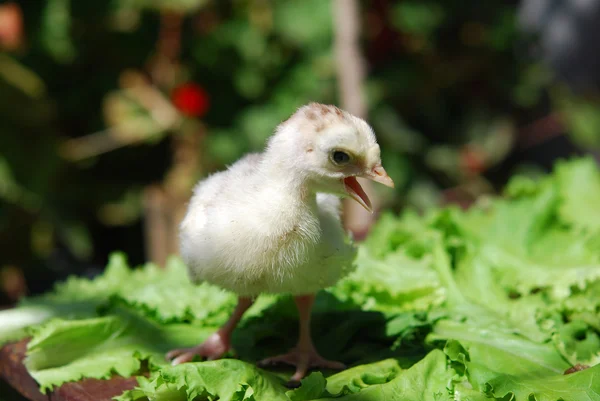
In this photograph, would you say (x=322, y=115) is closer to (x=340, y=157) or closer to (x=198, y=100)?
(x=340, y=157)

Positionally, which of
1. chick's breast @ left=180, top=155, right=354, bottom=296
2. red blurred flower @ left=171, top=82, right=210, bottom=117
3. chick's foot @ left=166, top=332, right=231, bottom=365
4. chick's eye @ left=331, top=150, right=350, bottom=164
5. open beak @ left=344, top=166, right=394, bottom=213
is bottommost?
chick's foot @ left=166, top=332, right=231, bottom=365

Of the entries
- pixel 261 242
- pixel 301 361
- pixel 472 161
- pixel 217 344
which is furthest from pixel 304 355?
pixel 472 161

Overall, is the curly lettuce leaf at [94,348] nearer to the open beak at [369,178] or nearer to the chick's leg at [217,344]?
the chick's leg at [217,344]

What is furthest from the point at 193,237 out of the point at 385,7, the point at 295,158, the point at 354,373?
the point at 385,7

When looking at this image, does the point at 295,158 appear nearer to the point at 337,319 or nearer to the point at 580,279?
the point at 337,319

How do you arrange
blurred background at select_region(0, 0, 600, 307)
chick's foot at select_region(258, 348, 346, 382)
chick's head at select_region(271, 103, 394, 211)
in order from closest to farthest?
chick's head at select_region(271, 103, 394, 211) → chick's foot at select_region(258, 348, 346, 382) → blurred background at select_region(0, 0, 600, 307)

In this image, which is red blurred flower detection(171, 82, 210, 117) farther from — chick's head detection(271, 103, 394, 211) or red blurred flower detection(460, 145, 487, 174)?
chick's head detection(271, 103, 394, 211)

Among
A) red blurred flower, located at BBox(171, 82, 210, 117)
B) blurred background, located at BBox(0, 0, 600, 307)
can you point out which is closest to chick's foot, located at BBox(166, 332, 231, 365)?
blurred background, located at BBox(0, 0, 600, 307)
